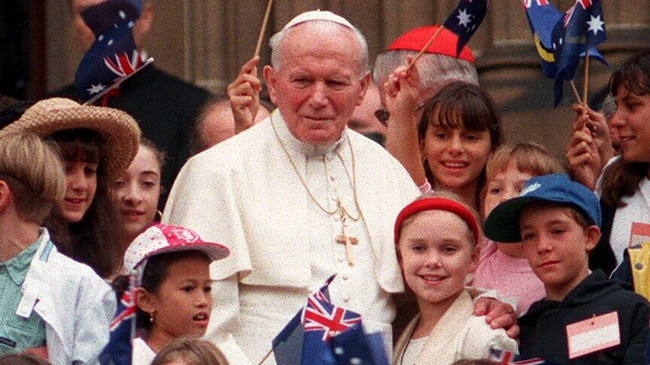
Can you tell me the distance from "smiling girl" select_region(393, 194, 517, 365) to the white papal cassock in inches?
5.5

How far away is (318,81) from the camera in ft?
32.4

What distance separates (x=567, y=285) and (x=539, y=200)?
301 mm

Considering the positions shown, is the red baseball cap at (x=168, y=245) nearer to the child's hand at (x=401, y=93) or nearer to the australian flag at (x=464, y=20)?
the child's hand at (x=401, y=93)

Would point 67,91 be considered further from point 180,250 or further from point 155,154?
point 180,250

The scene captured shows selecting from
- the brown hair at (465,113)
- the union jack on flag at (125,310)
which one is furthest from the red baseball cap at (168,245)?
the brown hair at (465,113)

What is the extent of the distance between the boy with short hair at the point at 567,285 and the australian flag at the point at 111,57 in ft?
5.71

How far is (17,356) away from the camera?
319 inches

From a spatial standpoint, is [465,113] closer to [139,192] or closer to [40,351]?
[139,192]

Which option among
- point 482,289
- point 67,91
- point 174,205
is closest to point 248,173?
point 174,205

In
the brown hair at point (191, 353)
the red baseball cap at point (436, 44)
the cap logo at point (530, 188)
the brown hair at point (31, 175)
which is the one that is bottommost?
the brown hair at point (191, 353)

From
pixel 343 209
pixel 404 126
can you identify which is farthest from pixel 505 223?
pixel 404 126

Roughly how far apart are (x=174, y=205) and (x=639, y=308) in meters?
1.73

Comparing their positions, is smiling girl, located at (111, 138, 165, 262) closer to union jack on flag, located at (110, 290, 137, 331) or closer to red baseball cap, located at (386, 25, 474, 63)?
union jack on flag, located at (110, 290, 137, 331)

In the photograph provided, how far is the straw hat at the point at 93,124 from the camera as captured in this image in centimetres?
978
